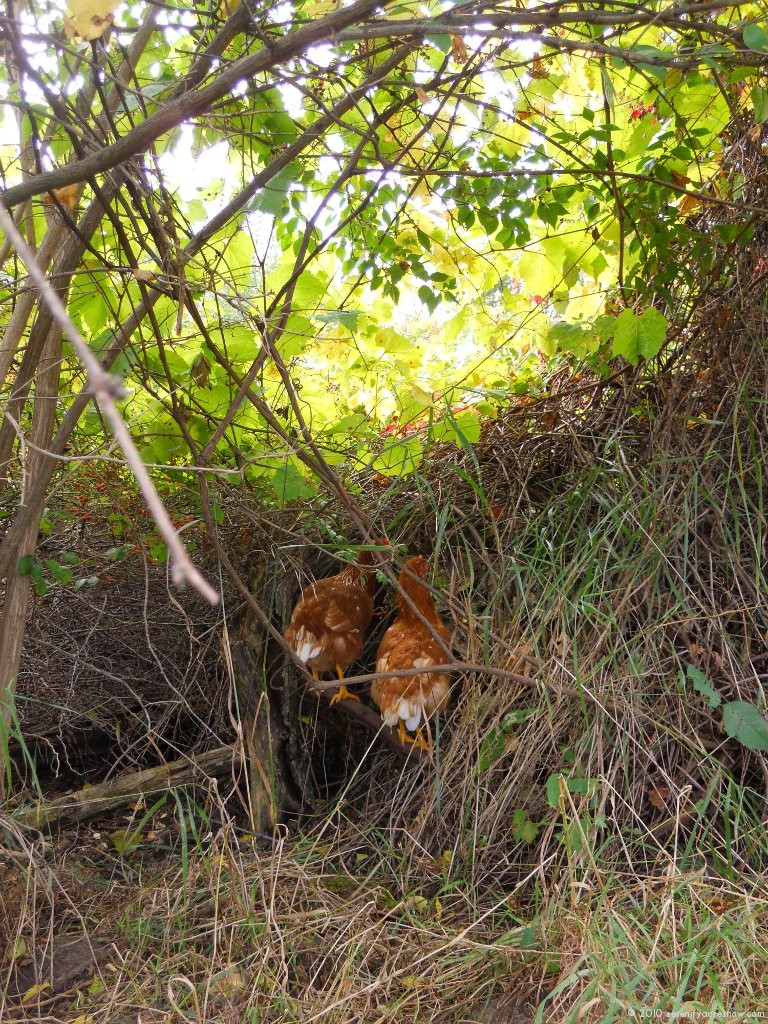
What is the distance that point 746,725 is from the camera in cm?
170

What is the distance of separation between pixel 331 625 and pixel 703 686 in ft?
2.91

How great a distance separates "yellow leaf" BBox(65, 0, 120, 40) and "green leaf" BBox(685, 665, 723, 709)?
1.62 m

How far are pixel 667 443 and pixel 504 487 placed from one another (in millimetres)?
466

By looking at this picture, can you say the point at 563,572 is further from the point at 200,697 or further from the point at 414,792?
the point at 200,697

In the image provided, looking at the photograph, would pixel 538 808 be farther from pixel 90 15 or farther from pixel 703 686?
pixel 90 15

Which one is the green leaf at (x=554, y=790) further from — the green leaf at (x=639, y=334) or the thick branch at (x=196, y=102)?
the thick branch at (x=196, y=102)

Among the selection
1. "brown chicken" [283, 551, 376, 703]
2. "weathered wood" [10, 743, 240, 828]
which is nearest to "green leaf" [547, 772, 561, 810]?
"brown chicken" [283, 551, 376, 703]

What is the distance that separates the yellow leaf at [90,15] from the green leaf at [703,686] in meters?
1.62

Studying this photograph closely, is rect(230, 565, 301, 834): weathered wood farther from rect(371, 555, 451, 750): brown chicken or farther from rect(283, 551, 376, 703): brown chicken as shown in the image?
rect(371, 555, 451, 750): brown chicken

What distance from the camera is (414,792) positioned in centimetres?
200

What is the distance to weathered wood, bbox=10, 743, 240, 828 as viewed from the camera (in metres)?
1.97

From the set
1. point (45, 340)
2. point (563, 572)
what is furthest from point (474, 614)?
point (45, 340)

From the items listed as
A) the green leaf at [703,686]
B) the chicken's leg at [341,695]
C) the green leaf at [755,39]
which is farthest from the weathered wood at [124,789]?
the green leaf at [755,39]

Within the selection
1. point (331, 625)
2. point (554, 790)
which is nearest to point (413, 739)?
point (331, 625)
